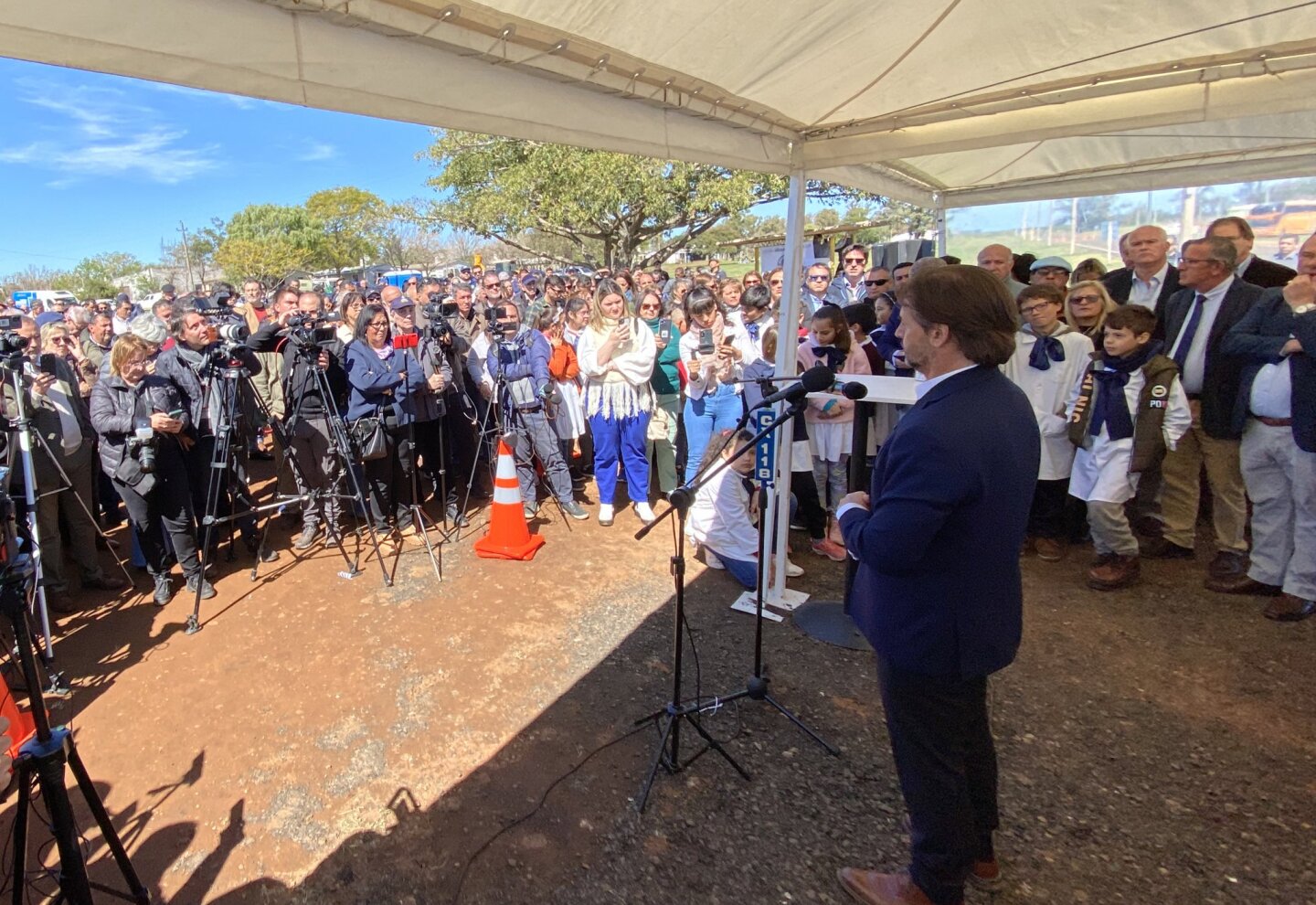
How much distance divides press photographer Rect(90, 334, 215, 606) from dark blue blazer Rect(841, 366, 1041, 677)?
450 centimetres

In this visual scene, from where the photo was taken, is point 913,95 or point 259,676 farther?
point 259,676

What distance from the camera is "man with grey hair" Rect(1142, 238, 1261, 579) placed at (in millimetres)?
3984

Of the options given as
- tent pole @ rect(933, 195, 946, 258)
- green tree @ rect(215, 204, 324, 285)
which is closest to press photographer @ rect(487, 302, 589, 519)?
tent pole @ rect(933, 195, 946, 258)

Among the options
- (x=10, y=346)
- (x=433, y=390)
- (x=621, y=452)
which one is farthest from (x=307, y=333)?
(x=621, y=452)

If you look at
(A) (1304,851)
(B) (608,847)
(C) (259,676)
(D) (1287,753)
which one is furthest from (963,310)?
(C) (259,676)

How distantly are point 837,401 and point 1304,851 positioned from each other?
120 inches

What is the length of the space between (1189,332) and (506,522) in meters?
4.76

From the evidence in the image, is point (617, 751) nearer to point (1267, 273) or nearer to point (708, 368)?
point (708, 368)

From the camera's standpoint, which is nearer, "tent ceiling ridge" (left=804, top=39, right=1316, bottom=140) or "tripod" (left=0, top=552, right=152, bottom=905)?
"tripod" (left=0, top=552, right=152, bottom=905)

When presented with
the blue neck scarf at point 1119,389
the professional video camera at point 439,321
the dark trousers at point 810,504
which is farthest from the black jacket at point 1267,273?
the professional video camera at point 439,321

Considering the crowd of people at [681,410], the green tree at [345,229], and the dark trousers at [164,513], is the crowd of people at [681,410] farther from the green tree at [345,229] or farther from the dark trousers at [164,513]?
the green tree at [345,229]

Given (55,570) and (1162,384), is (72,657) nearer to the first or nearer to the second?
(55,570)

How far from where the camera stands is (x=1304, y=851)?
2.34 m

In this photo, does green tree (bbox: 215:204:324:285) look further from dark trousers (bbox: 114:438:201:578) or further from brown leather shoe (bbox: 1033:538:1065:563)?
brown leather shoe (bbox: 1033:538:1065:563)
